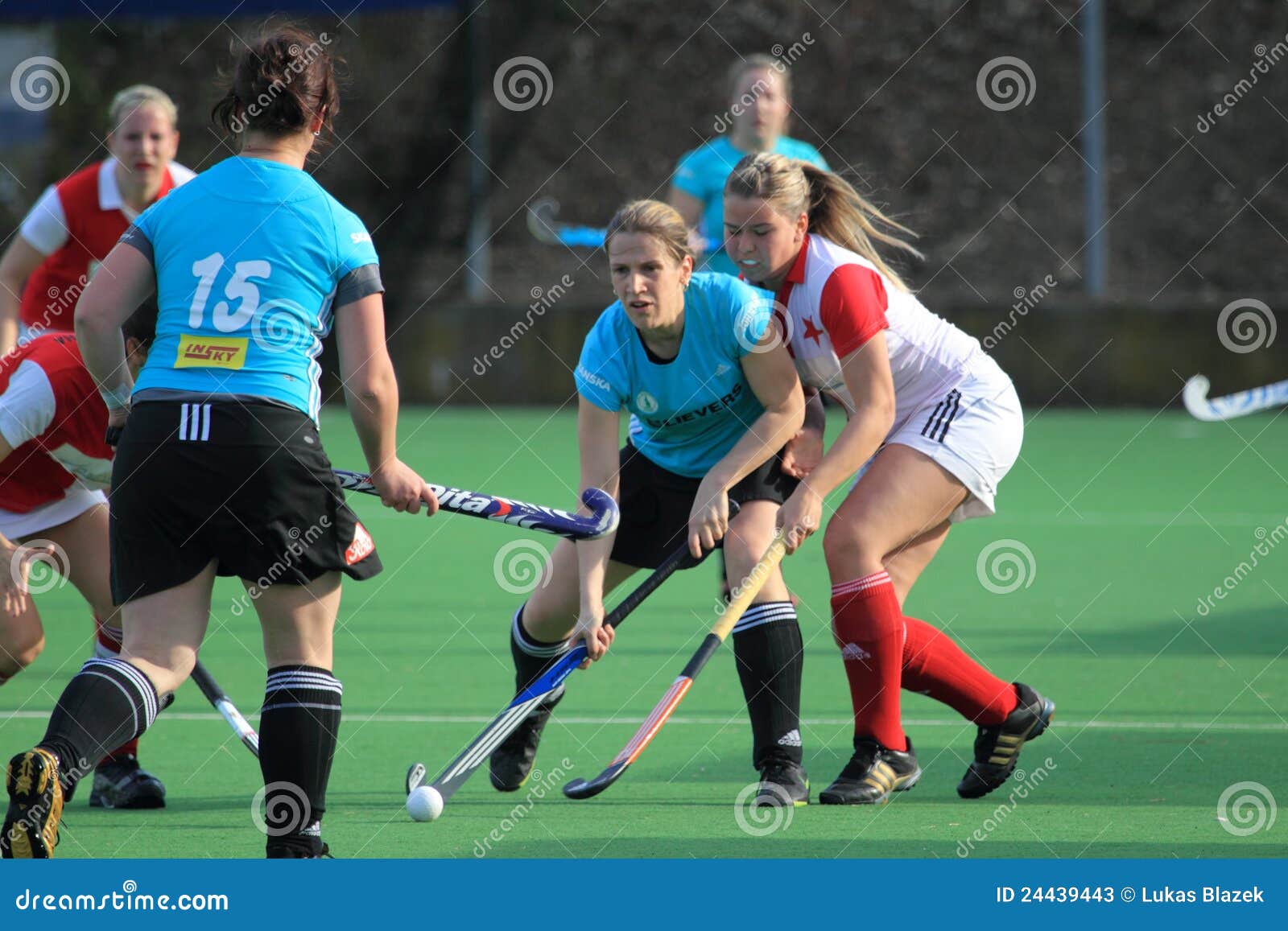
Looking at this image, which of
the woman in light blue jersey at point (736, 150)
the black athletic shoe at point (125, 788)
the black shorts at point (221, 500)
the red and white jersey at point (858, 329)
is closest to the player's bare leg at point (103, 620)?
the black athletic shoe at point (125, 788)

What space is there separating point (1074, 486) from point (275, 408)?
681 cm

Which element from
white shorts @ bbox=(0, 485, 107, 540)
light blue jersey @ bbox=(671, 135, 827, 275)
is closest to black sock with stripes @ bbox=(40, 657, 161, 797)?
white shorts @ bbox=(0, 485, 107, 540)

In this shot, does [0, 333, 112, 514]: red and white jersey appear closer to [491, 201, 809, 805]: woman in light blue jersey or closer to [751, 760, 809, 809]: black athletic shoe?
[491, 201, 809, 805]: woman in light blue jersey

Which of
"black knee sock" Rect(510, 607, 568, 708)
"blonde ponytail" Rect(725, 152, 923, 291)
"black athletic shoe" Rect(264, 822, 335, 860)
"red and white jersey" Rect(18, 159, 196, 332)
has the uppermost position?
"blonde ponytail" Rect(725, 152, 923, 291)

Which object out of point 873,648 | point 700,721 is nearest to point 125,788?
point 700,721

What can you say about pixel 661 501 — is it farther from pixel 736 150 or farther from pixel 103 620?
pixel 736 150

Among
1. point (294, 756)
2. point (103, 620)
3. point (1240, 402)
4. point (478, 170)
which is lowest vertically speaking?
point (478, 170)

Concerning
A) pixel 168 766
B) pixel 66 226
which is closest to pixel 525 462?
pixel 66 226

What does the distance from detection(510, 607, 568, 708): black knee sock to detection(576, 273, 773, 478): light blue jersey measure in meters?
0.51

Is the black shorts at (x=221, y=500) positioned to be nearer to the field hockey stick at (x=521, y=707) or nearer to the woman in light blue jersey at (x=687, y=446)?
the field hockey stick at (x=521, y=707)

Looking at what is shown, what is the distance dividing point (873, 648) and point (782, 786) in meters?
0.35

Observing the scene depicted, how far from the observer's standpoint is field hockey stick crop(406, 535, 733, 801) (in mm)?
3299

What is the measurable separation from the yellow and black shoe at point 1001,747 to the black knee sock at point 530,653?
3.03 feet

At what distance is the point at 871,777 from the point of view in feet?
11.5
